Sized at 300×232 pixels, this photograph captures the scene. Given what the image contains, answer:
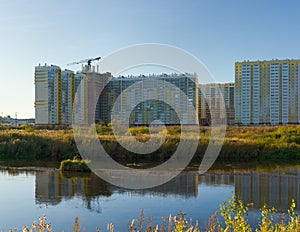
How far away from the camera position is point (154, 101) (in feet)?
174

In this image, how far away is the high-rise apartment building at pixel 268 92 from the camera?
66125 millimetres

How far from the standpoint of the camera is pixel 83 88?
171 ft

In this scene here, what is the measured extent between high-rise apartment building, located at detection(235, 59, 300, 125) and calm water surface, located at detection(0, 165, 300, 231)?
51.9 metres

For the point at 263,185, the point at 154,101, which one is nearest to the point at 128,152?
the point at 263,185

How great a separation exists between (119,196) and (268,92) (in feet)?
199

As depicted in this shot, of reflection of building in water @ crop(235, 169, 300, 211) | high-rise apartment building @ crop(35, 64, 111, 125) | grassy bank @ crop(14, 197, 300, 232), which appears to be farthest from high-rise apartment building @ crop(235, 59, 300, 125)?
grassy bank @ crop(14, 197, 300, 232)

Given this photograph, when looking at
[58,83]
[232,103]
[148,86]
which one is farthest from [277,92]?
[58,83]

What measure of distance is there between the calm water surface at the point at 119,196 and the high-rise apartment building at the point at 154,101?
91.1ft

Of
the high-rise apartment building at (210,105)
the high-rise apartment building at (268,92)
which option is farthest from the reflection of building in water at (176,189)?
the high-rise apartment building at (268,92)

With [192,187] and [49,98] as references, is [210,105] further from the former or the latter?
[192,187]

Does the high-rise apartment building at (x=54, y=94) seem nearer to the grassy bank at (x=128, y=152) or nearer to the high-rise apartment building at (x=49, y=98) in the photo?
the high-rise apartment building at (x=49, y=98)

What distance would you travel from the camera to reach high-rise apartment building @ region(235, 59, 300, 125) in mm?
66125

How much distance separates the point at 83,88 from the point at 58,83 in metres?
14.8

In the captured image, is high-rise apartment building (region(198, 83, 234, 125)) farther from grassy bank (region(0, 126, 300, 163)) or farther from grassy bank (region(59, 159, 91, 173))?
grassy bank (region(59, 159, 91, 173))
